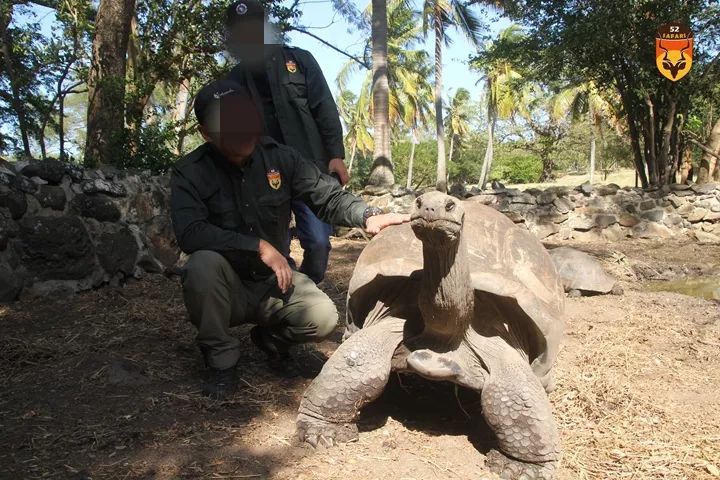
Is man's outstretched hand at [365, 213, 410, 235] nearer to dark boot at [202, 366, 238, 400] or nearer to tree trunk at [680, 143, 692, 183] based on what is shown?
dark boot at [202, 366, 238, 400]

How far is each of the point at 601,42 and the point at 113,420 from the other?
8205mm

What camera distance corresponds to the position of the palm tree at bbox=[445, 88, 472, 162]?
37875 mm

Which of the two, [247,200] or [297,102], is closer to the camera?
[247,200]

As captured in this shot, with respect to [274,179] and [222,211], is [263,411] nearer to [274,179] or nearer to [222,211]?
[222,211]

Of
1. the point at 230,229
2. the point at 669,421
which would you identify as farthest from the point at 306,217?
the point at 669,421

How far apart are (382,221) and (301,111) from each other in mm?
1159

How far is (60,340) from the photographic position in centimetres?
291

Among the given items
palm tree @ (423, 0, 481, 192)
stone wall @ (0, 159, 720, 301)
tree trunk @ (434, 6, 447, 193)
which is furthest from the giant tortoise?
tree trunk @ (434, 6, 447, 193)

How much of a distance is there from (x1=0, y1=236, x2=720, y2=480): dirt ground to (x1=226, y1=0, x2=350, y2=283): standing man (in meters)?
0.62

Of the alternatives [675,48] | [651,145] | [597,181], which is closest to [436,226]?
[675,48]

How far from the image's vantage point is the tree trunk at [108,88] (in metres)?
4.72

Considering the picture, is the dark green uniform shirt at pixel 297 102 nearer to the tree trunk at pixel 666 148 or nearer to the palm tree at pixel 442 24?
the tree trunk at pixel 666 148

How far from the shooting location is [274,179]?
94.7 inches

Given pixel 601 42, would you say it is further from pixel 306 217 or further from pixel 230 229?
pixel 230 229
